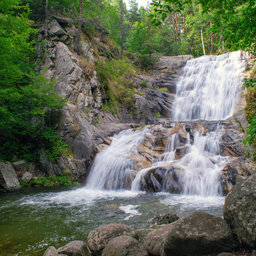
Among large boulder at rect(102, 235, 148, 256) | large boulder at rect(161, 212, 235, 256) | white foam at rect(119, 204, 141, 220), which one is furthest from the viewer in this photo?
white foam at rect(119, 204, 141, 220)

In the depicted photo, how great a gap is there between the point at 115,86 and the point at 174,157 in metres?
10.9

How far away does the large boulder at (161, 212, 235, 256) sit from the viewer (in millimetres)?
2760

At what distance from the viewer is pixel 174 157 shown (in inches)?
424

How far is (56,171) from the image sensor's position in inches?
480

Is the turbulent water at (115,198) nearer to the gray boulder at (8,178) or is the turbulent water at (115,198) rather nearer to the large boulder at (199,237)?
the gray boulder at (8,178)

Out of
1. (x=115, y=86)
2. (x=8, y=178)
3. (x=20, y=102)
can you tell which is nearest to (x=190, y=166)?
(x=8, y=178)

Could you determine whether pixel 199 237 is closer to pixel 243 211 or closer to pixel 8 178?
pixel 243 211

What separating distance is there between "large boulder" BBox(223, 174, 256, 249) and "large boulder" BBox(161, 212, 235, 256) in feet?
0.46

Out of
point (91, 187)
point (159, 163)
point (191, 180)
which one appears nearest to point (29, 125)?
point (91, 187)

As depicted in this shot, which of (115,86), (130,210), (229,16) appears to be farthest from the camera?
(115,86)

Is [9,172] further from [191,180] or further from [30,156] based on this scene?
[191,180]

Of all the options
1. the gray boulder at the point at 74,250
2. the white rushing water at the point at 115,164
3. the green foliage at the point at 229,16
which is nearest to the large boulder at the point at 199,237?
the gray boulder at the point at 74,250

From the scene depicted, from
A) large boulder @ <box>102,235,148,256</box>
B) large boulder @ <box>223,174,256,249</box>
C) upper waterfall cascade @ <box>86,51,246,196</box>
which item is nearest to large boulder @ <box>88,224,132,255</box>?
large boulder @ <box>102,235,148,256</box>

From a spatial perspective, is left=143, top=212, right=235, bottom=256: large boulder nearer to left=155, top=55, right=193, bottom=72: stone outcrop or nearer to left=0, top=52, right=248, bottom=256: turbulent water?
left=0, top=52, right=248, bottom=256: turbulent water
